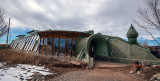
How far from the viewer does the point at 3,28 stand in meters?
14.7

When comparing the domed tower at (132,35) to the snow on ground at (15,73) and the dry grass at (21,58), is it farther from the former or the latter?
the snow on ground at (15,73)

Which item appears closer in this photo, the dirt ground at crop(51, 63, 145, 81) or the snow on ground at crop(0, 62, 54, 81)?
the snow on ground at crop(0, 62, 54, 81)

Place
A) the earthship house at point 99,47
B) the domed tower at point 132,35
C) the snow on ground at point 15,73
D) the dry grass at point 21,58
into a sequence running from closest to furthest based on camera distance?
the snow on ground at point 15,73 → the dry grass at point 21,58 → the earthship house at point 99,47 → the domed tower at point 132,35

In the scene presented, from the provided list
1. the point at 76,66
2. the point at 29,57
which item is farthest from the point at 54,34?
the point at 76,66

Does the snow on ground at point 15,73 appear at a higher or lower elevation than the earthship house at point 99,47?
lower

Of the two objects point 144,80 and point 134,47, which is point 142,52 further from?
point 144,80

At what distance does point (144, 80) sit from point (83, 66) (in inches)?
172

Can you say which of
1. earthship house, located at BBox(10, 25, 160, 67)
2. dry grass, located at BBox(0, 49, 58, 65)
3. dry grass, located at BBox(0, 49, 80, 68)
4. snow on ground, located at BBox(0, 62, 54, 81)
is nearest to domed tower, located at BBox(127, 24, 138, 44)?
earthship house, located at BBox(10, 25, 160, 67)

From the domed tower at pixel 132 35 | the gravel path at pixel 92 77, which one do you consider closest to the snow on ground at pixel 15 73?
the gravel path at pixel 92 77

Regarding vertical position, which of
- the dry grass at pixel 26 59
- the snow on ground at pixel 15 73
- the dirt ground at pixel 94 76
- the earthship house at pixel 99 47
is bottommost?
the dirt ground at pixel 94 76

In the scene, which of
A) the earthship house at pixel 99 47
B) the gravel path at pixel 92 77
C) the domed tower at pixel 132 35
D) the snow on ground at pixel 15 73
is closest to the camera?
the snow on ground at pixel 15 73

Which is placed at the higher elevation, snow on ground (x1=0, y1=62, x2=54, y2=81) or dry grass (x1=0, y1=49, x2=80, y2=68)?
dry grass (x1=0, y1=49, x2=80, y2=68)

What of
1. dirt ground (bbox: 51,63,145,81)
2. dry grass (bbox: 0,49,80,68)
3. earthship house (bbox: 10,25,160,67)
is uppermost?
earthship house (bbox: 10,25,160,67)

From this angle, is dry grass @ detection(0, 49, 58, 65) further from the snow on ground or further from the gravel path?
the gravel path
